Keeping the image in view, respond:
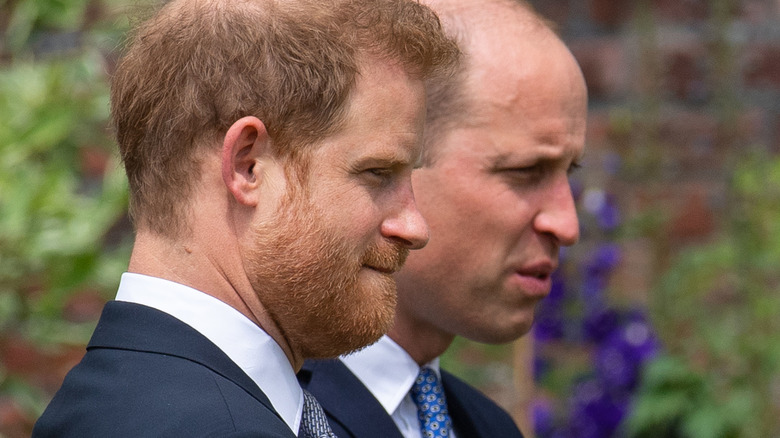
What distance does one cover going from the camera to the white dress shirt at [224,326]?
1.23 metres

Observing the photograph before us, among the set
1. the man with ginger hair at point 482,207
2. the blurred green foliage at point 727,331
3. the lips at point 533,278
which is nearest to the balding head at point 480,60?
the man with ginger hair at point 482,207

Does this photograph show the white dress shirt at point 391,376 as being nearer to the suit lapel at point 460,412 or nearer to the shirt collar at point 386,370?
the shirt collar at point 386,370

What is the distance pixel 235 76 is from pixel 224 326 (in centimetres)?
29

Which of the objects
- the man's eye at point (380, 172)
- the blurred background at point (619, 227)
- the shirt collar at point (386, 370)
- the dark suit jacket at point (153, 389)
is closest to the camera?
the dark suit jacket at point (153, 389)

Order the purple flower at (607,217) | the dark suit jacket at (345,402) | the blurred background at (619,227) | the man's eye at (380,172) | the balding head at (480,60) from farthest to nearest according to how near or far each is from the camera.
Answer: the purple flower at (607,217) < the blurred background at (619,227) < the balding head at (480,60) < the dark suit jacket at (345,402) < the man's eye at (380,172)

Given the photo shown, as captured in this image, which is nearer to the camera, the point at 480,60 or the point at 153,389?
the point at 153,389

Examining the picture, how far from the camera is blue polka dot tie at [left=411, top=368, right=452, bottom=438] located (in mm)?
1821

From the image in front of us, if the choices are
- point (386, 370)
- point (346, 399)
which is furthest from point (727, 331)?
point (346, 399)

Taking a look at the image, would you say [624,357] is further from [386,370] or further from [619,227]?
[386,370]

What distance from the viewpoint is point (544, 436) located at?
3117 millimetres

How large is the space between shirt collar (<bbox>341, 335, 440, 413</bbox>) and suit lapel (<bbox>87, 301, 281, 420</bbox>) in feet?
1.82

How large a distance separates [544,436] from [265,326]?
1.99 m

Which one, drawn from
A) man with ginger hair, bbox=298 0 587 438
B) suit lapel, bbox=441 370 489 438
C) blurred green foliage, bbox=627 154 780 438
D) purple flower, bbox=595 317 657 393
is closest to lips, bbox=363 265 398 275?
man with ginger hair, bbox=298 0 587 438

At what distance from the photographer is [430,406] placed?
6.06 ft
